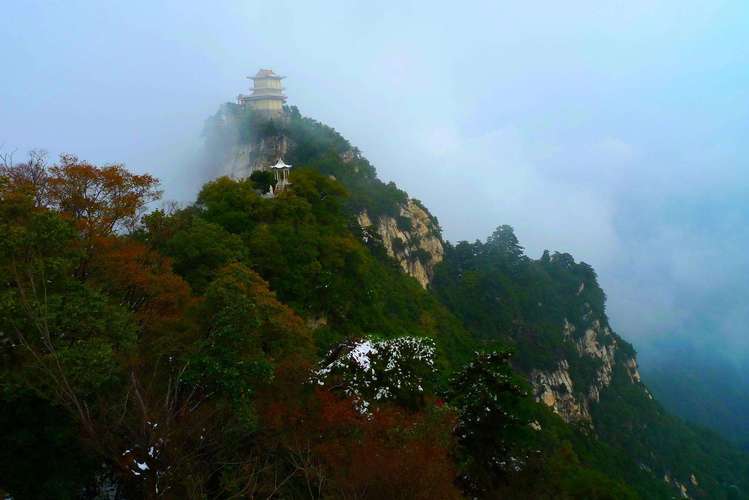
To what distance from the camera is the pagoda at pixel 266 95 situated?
69.9m

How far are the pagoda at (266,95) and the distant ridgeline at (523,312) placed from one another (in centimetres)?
34

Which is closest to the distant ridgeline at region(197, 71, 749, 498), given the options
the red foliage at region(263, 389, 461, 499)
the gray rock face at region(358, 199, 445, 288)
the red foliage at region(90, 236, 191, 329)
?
the gray rock face at region(358, 199, 445, 288)

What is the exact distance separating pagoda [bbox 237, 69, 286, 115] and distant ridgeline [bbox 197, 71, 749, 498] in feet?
1.11

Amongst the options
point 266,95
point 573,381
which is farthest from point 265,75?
point 573,381

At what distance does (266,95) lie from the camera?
69.7 meters

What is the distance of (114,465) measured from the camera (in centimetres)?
1394

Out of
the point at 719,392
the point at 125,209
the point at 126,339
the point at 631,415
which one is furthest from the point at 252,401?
the point at 719,392

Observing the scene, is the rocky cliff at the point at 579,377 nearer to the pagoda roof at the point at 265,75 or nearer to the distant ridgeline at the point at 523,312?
the distant ridgeline at the point at 523,312

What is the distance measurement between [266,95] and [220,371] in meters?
56.6

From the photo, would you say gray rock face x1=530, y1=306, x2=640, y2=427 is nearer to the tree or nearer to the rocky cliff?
the rocky cliff

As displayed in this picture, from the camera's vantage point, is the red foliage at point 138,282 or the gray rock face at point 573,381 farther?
the gray rock face at point 573,381

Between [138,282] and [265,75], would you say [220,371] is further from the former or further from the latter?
[265,75]

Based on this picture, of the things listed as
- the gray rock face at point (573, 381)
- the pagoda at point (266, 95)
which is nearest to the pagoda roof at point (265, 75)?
the pagoda at point (266, 95)

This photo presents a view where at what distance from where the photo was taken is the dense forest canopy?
45.9 ft
